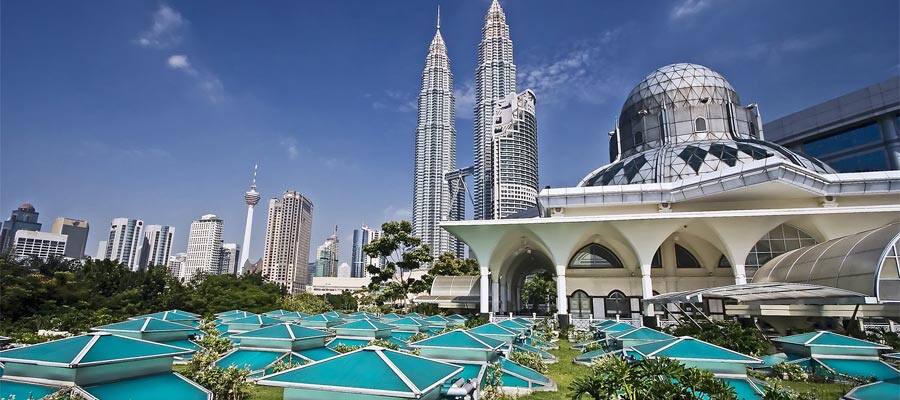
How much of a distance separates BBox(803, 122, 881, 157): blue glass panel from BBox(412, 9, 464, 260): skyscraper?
187 ft

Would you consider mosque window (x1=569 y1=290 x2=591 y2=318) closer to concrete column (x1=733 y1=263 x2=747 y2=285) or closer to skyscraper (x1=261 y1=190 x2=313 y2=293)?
concrete column (x1=733 y1=263 x2=747 y2=285)

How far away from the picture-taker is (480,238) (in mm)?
28562

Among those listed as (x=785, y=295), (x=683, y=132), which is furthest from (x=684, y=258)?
(x=785, y=295)

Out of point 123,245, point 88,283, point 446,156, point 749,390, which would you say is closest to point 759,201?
point 749,390

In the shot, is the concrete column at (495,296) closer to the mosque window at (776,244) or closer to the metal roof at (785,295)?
the metal roof at (785,295)

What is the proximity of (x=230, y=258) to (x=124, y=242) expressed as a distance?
31.3 metres

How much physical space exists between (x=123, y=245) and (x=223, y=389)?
537 feet

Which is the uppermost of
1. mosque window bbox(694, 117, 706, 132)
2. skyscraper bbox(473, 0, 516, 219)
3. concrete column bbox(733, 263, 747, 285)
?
skyscraper bbox(473, 0, 516, 219)

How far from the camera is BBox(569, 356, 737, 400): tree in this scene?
507 centimetres

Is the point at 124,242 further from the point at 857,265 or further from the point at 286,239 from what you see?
the point at 857,265

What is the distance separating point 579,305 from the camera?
31094 millimetres

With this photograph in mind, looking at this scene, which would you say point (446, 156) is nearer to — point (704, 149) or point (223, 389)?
point (704, 149)

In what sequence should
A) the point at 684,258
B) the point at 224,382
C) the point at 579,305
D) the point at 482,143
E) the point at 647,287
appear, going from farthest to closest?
the point at 482,143, the point at 579,305, the point at 684,258, the point at 647,287, the point at 224,382

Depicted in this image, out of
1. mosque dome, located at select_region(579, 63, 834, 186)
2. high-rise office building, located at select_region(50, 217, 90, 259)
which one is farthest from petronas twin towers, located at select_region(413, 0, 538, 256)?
high-rise office building, located at select_region(50, 217, 90, 259)
